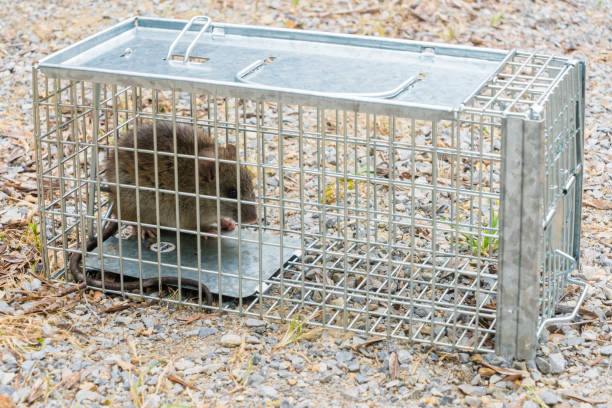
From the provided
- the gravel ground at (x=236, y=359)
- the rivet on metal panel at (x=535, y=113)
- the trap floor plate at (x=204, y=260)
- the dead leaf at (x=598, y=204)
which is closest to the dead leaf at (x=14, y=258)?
the gravel ground at (x=236, y=359)

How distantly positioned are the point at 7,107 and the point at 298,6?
319 centimetres

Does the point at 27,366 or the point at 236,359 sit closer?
the point at 27,366

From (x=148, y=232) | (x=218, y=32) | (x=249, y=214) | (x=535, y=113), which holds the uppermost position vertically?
(x=218, y=32)

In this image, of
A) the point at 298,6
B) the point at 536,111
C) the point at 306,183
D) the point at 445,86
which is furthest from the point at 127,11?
the point at 536,111

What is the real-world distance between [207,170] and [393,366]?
5.36ft

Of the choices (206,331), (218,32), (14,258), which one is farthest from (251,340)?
(218,32)

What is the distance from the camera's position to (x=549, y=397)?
149 inches

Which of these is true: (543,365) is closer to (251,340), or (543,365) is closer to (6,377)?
(251,340)

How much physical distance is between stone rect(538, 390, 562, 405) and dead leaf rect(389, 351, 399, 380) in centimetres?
61

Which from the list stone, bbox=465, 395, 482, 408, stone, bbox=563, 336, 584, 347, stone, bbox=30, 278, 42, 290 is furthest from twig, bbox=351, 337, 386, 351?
stone, bbox=30, 278, 42, 290

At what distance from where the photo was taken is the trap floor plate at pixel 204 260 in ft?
15.4

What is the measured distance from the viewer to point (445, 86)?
4152 mm

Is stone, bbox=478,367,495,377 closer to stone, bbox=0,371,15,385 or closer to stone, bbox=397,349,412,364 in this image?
stone, bbox=397,349,412,364

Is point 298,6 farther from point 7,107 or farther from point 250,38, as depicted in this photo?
point 250,38
